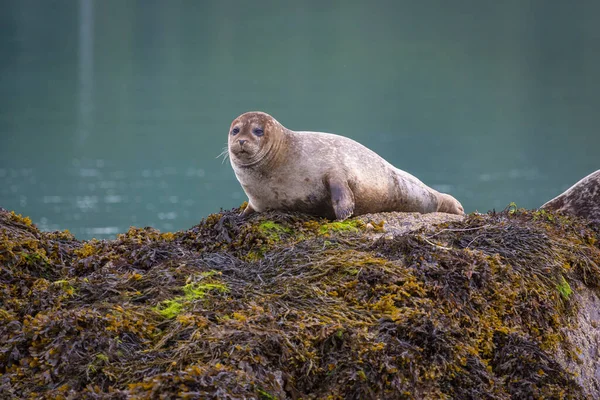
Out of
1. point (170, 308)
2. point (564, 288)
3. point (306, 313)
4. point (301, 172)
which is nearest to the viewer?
point (306, 313)

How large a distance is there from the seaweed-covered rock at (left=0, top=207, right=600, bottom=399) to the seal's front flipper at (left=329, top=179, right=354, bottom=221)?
0.21 metres

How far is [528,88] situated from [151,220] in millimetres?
81118

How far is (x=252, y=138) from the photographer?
23.2 ft

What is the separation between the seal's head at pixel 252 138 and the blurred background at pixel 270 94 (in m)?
25.4

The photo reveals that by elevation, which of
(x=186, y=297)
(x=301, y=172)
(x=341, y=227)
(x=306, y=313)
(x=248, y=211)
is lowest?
(x=306, y=313)

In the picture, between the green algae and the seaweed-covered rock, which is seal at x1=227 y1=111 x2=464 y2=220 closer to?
the seaweed-covered rock

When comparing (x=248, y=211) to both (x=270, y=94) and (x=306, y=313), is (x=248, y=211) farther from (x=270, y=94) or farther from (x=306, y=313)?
(x=270, y=94)

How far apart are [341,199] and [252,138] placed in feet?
3.21

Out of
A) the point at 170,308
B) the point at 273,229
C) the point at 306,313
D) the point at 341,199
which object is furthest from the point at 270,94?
the point at 306,313

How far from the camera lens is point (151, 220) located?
→ 118ft

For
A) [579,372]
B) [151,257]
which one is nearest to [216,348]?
[151,257]

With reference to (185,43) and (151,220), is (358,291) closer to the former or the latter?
(151,220)

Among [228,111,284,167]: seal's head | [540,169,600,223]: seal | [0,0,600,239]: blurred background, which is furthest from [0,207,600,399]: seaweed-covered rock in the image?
[0,0,600,239]: blurred background

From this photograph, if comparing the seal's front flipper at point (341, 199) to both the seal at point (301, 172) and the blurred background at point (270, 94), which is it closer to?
the seal at point (301, 172)
